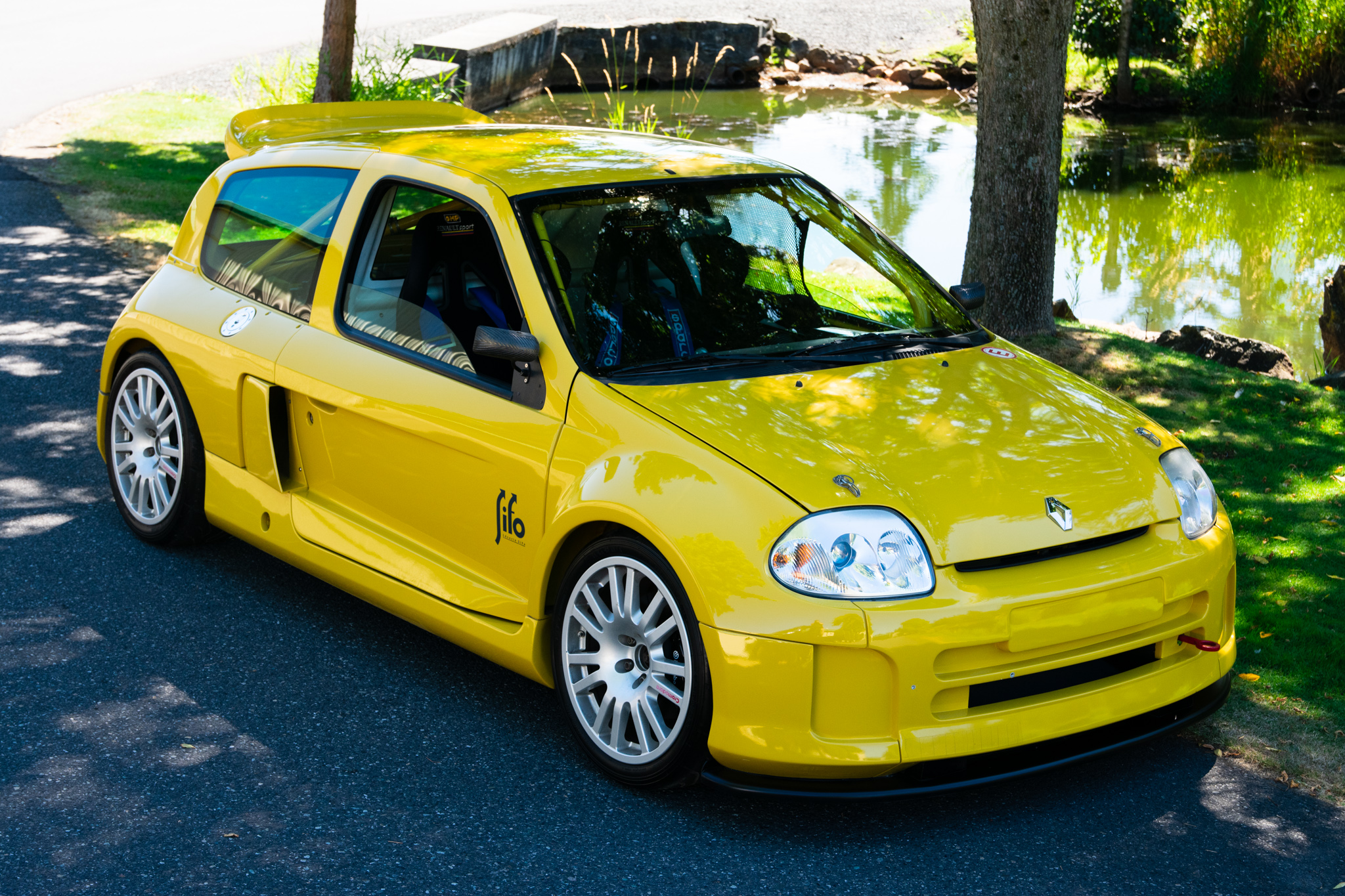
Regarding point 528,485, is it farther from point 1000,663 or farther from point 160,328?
point 160,328

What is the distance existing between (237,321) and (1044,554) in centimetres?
319

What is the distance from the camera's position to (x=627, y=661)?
3.93 m

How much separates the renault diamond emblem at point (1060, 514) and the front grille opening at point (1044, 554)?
52mm

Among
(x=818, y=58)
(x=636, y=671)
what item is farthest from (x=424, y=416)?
(x=818, y=58)

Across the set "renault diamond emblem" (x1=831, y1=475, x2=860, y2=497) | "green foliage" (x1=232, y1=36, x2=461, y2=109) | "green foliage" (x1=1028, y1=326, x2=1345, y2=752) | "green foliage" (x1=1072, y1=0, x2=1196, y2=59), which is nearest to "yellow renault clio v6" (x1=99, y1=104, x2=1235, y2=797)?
"renault diamond emblem" (x1=831, y1=475, x2=860, y2=497)

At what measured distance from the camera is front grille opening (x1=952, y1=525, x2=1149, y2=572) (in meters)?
3.62

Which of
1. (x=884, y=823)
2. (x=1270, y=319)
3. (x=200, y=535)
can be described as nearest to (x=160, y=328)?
(x=200, y=535)

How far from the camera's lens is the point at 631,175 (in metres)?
4.71

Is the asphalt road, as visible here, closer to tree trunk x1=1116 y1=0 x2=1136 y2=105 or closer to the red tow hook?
the red tow hook

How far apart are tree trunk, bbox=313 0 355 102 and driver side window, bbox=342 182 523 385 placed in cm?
896

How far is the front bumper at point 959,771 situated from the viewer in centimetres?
359

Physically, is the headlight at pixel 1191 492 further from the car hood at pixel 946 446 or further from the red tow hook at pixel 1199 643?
the red tow hook at pixel 1199 643

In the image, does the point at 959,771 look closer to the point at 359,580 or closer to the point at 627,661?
the point at 627,661

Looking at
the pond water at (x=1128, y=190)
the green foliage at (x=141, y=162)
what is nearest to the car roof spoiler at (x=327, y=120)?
the green foliage at (x=141, y=162)
